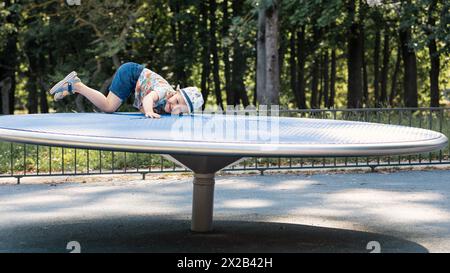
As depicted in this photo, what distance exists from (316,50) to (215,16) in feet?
15.5

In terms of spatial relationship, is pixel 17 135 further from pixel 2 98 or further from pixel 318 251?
pixel 2 98

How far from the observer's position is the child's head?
26.8ft

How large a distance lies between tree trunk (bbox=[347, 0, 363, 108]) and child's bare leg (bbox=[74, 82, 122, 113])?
21.0 m

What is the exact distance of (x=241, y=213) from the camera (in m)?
9.39

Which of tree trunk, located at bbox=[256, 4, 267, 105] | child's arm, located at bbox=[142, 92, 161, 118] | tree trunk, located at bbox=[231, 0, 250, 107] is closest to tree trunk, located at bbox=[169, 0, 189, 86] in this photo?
tree trunk, located at bbox=[231, 0, 250, 107]

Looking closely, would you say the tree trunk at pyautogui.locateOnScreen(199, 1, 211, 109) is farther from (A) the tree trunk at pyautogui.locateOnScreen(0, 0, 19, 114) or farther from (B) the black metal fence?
(B) the black metal fence

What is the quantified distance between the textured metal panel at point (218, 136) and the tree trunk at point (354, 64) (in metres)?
21.8

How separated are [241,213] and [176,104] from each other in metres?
1.80

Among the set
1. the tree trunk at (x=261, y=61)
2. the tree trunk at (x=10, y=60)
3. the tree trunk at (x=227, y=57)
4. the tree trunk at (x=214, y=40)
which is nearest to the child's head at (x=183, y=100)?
the tree trunk at (x=261, y=61)

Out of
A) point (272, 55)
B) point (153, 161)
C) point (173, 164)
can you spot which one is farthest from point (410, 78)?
point (173, 164)

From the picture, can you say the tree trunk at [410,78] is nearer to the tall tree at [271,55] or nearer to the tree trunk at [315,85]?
the tree trunk at [315,85]

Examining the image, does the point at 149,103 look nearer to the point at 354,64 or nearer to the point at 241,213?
the point at 241,213

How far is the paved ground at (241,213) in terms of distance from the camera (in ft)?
24.3

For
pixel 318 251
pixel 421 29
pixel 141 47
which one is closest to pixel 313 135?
pixel 318 251
